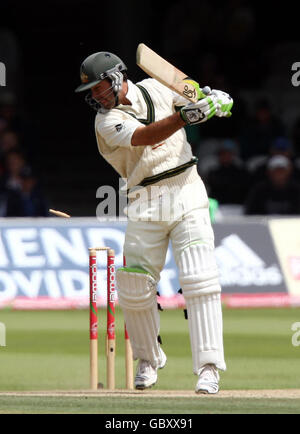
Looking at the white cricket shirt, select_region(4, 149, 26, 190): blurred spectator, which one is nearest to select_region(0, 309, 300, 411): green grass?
the white cricket shirt

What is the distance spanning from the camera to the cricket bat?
7.10m

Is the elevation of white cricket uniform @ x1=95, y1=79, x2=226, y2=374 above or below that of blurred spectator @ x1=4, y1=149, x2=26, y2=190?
below

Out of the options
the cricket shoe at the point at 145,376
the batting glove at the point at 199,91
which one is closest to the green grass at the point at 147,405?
the cricket shoe at the point at 145,376

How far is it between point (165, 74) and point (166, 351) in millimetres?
3883

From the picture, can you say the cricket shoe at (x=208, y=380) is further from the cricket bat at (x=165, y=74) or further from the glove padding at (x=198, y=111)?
the cricket bat at (x=165, y=74)

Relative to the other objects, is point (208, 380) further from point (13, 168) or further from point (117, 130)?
point (13, 168)

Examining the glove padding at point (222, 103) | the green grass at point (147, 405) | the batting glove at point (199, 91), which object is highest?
the batting glove at point (199, 91)

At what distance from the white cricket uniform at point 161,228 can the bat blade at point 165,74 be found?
295mm

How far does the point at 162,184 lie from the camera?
294 inches

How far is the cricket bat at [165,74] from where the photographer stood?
7.10 metres

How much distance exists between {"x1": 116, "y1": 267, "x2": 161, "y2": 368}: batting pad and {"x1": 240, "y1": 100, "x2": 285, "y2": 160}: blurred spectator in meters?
9.99

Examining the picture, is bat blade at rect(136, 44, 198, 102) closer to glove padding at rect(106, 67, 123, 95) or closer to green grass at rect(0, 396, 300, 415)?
glove padding at rect(106, 67, 123, 95)

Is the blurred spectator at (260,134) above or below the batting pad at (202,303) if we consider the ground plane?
above

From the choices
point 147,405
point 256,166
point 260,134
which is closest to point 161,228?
point 147,405
